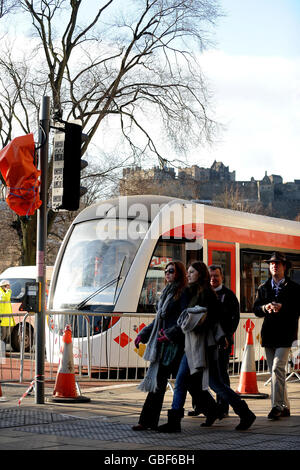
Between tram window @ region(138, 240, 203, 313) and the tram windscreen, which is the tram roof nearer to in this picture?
the tram windscreen

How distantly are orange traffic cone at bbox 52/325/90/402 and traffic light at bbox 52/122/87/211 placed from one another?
64.1 inches

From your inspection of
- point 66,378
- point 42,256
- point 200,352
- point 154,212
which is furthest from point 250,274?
point 200,352

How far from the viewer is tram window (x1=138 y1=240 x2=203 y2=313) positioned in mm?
13727

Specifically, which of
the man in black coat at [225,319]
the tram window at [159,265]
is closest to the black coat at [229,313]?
the man in black coat at [225,319]

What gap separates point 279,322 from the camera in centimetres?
880

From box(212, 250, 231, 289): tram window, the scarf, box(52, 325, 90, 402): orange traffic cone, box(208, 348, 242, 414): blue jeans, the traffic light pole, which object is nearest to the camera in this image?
the scarf

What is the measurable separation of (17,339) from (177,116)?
10.8 metres

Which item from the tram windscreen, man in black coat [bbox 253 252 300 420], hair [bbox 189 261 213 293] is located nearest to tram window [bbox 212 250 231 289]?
the tram windscreen

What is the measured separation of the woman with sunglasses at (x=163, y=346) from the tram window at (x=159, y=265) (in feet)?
18.0

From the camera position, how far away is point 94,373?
14.0 metres

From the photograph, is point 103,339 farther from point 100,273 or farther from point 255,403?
point 255,403

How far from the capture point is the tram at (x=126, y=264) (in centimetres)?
1316

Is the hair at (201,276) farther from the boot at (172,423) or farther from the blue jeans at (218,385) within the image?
the boot at (172,423)
